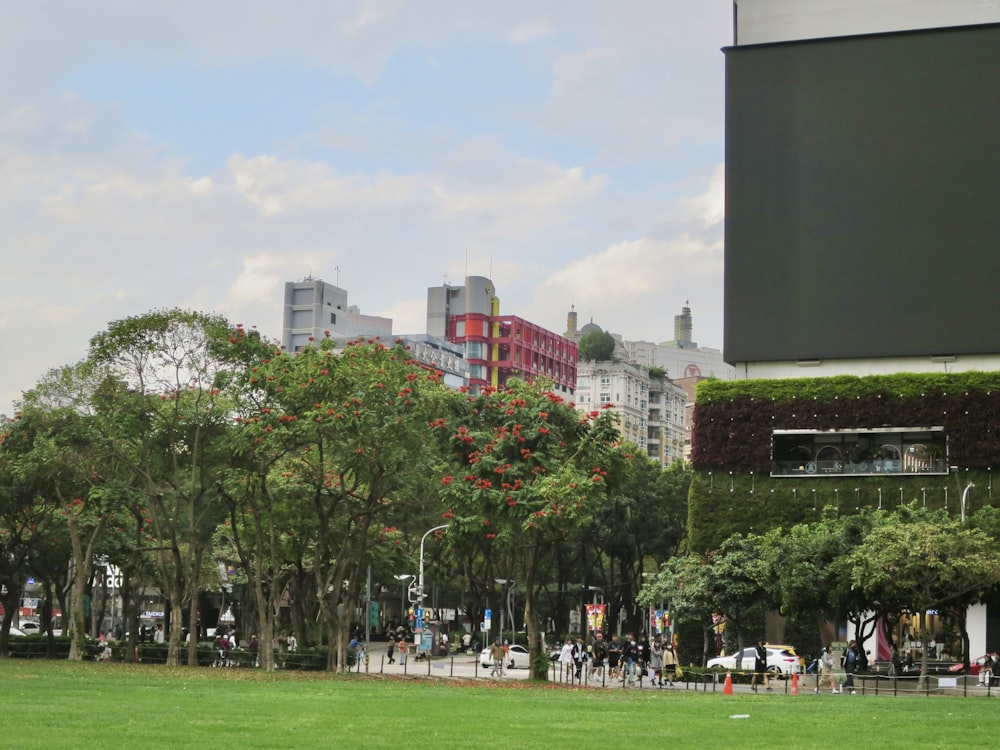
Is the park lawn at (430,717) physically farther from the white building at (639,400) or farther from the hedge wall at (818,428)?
the white building at (639,400)

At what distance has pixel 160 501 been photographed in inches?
1917

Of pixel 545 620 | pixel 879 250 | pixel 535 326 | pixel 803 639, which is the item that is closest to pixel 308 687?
pixel 803 639

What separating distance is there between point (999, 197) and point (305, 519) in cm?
3358

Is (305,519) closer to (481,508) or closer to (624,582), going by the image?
(481,508)

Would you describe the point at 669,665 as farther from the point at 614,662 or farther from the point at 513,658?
the point at 513,658

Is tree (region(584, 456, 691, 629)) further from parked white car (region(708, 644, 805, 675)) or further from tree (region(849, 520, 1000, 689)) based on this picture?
tree (region(849, 520, 1000, 689))

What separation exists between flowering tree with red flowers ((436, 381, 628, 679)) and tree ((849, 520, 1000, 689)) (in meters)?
8.86

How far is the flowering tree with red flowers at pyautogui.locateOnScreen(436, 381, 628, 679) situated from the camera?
44750 mm

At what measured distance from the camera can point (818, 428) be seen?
64.1 meters

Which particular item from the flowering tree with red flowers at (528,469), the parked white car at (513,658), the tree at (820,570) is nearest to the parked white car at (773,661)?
the tree at (820,570)

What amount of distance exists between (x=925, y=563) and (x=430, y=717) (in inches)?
935

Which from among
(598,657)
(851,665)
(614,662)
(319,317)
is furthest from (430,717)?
(319,317)

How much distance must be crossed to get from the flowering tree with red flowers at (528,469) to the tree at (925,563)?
349 inches

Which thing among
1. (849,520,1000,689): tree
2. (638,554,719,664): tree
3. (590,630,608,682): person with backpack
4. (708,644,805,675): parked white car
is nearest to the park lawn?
(849,520,1000,689): tree
